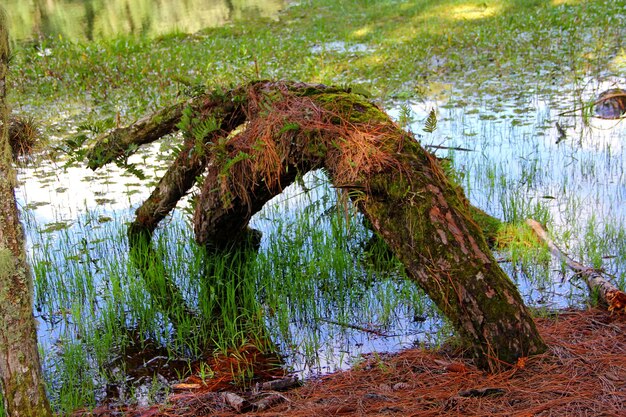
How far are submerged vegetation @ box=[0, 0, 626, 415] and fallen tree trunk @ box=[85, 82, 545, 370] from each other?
24cm

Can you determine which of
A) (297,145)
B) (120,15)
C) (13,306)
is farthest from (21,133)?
(120,15)

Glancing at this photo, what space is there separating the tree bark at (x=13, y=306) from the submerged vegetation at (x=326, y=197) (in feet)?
2.18

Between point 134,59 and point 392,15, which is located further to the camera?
point 392,15

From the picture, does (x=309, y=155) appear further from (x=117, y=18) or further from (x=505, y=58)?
(x=117, y=18)

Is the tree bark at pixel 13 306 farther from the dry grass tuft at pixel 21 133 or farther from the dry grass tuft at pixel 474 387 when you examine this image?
the dry grass tuft at pixel 21 133

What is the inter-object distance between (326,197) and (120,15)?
1616cm

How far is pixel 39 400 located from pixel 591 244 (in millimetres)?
4235

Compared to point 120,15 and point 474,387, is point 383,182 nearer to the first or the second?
point 474,387

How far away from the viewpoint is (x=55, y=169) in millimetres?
8320

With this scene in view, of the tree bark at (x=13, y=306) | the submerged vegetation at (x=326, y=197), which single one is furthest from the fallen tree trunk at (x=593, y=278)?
the tree bark at (x=13, y=306)

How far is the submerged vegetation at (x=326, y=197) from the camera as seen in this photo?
4801 mm

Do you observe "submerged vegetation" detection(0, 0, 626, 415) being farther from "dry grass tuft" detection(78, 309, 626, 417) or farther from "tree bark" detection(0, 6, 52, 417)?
"tree bark" detection(0, 6, 52, 417)

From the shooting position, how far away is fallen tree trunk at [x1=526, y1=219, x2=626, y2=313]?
4258 millimetres

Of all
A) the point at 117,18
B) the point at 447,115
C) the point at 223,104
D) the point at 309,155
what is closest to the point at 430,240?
the point at 309,155
